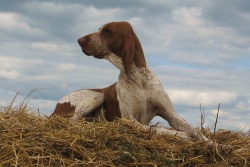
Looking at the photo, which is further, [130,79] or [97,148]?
[130,79]

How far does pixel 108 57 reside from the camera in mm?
7465

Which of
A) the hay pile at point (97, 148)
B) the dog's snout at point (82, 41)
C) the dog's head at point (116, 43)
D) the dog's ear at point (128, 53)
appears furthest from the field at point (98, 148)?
the dog's snout at point (82, 41)

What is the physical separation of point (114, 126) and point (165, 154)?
81cm

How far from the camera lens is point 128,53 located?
7.30 meters

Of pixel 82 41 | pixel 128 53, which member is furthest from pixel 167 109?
pixel 82 41

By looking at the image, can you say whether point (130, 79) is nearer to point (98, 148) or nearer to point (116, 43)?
point (116, 43)

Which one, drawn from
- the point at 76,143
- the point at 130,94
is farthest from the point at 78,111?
the point at 76,143

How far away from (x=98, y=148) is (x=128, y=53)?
Answer: 2545mm

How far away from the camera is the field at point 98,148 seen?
15.6 feet

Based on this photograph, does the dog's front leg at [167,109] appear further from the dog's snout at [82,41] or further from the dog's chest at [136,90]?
the dog's snout at [82,41]

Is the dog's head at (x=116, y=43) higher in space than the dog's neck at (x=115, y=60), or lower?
higher

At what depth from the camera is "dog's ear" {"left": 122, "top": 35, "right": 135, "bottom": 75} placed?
7.30 m

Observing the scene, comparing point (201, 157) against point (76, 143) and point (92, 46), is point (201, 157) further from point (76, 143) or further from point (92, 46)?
point (92, 46)

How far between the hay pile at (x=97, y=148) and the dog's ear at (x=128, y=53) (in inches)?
59.5
